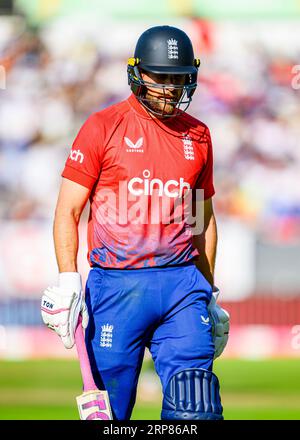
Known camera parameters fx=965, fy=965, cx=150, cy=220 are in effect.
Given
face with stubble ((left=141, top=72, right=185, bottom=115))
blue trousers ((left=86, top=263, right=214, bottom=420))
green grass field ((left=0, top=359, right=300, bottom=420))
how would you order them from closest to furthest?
blue trousers ((left=86, top=263, right=214, bottom=420)) < face with stubble ((left=141, top=72, right=185, bottom=115)) < green grass field ((left=0, top=359, right=300, bottom=420))

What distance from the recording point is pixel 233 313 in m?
11.0

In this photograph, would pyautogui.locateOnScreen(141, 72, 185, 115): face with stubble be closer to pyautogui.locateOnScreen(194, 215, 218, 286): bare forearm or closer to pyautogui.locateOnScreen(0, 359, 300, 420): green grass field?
pyautogui.locateOnScreen(194, 215, 218, 286): bare forearm

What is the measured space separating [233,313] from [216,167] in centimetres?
198

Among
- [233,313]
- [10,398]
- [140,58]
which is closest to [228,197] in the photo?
[233,313]

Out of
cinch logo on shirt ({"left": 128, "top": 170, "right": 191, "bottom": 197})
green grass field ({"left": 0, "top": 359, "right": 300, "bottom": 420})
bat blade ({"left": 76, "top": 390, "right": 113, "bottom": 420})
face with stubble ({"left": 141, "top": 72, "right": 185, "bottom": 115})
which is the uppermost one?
face with stubble ({"left": 141, "top": 72, "right": 185, "bottom": 115})

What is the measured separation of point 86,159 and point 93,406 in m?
Result: 1.09

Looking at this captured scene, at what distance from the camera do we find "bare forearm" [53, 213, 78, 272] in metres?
4.30

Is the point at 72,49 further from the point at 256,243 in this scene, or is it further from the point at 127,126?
the point at 127,126

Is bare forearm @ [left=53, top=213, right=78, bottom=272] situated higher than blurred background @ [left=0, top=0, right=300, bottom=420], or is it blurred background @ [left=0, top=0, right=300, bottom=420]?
blurred background @ [left=0, top=0, right=300, bottom=420]

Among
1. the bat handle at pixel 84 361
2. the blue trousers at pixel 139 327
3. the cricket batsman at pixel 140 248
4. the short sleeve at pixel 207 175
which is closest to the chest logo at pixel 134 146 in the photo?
the cricket batsman at pixel 140 248

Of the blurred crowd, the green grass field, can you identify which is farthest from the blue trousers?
the blurred crowd

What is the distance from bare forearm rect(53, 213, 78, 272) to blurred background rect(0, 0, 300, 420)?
7010mm

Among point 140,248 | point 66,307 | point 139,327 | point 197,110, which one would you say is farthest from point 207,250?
point 197,110

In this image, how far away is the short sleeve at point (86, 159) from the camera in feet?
14.1
